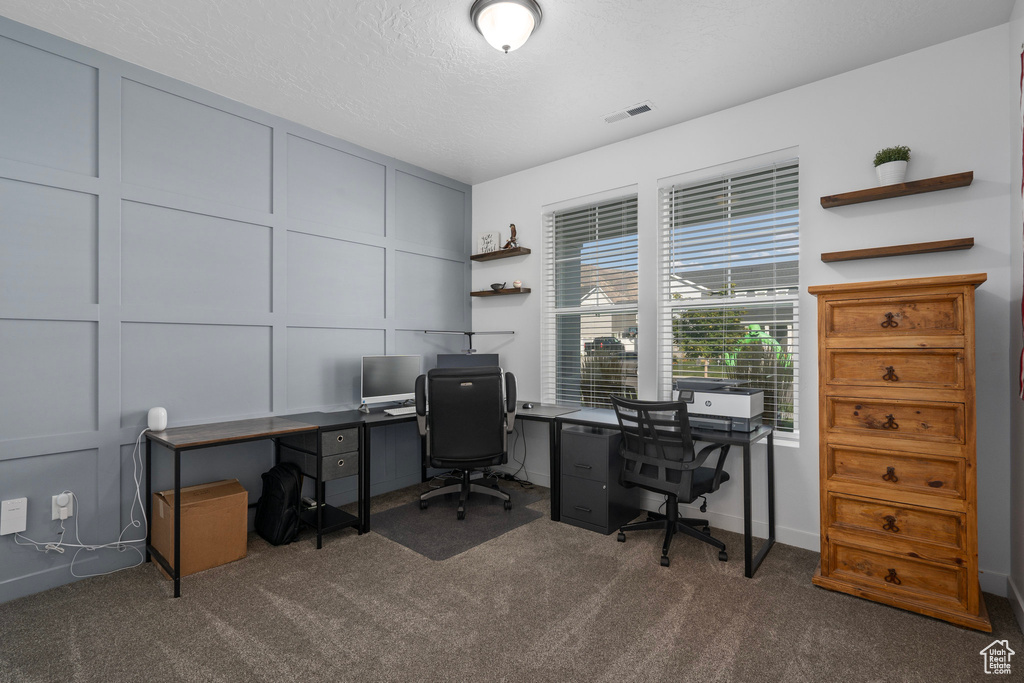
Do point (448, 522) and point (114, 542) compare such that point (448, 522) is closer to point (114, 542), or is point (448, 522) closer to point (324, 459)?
point (324, 459)

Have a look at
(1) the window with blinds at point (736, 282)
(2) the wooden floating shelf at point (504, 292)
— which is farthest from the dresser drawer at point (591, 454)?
(2) the wooden floating shelf at point (504, 292)

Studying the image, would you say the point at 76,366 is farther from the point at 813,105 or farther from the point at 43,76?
the point at 813,105

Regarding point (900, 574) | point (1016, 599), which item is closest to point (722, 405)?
point (900, 574)

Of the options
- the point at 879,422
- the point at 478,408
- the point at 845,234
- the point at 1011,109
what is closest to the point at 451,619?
the point at 478,408

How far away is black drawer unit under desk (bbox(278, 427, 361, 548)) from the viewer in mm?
3043

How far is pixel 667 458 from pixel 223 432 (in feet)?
8.41

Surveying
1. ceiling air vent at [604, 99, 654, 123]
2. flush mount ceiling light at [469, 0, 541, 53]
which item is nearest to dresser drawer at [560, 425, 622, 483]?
ceiling air vent at [604, 99, 654, 123]

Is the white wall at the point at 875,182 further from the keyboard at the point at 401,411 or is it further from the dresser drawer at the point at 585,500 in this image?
the keyboard at the point at 401,411

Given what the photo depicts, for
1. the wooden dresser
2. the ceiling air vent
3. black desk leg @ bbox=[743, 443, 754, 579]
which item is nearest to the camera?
the wooden dresser

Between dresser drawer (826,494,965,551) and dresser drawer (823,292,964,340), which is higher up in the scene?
dresser drawer (823,292,964,340)

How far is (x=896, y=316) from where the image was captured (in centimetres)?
232

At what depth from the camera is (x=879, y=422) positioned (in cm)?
238

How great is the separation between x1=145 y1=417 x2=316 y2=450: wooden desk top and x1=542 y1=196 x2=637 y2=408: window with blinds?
7.37 ft

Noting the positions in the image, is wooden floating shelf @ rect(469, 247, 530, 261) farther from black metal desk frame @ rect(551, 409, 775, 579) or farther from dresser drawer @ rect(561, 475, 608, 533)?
dresser drawer @ rect(561, 475, 608, 533)
